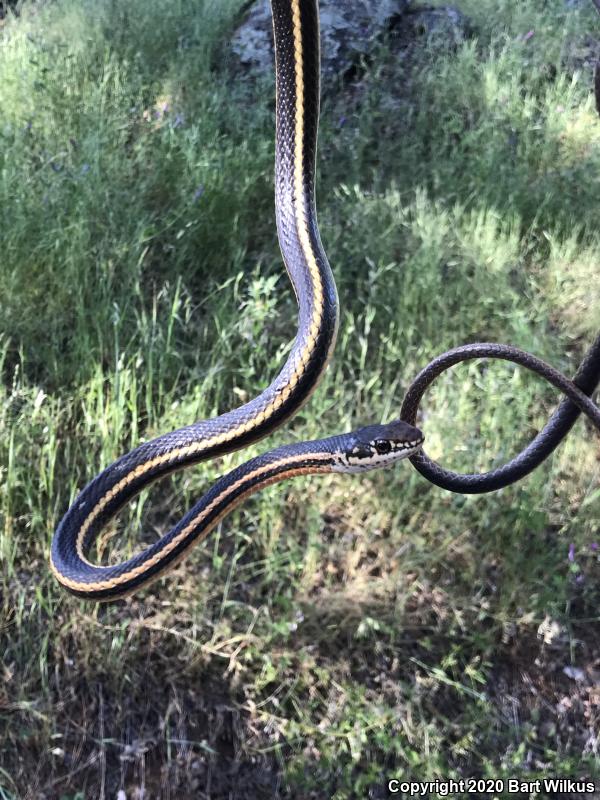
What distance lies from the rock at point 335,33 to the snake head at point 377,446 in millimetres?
2881

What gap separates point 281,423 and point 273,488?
3.53ft

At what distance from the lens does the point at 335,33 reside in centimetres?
354

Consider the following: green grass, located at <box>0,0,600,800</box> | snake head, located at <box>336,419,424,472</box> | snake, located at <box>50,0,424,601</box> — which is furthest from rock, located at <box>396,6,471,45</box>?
snake head, located at <box>336,419,424,472</box>

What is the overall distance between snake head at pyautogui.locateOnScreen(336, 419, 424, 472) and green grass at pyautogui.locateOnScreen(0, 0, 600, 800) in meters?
0.94

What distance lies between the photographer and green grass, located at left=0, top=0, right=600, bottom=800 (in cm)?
175

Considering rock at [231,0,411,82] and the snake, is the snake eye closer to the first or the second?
the snake

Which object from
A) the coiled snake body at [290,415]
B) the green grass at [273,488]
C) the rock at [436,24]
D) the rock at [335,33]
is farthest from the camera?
the rock at [436,24]

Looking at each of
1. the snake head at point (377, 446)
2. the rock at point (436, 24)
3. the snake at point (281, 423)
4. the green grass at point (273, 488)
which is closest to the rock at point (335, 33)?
the rock at point (436, 24)

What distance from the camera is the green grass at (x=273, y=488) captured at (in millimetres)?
1746

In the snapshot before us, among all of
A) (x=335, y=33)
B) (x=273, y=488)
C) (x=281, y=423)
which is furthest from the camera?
(x=335, y=33)

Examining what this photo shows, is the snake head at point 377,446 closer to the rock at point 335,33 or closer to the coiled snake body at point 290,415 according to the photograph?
the coiled snake body at point 290,415

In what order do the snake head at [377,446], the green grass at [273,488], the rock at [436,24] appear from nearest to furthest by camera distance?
1. the snake head at [377,446]
2. the green grass at [273,488]
3. the rock at [436,24]

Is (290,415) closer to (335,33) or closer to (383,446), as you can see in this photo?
(383,446)

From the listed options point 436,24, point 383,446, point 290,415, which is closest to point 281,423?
point 290,415
